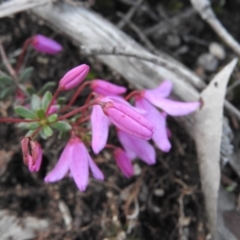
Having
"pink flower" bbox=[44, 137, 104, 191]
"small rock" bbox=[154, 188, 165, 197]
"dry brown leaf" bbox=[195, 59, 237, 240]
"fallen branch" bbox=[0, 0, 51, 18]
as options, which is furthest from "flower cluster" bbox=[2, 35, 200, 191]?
"fallen branch" bbox=[0, 0, 51, 18]

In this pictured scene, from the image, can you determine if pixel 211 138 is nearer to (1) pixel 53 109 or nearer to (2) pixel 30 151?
(1) pixel 53 109

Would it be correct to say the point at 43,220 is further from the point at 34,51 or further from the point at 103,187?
the point at 34,51

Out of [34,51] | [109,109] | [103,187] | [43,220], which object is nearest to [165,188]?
[103,187]

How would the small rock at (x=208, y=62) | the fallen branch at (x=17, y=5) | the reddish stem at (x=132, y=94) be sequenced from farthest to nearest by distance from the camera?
1. the small rock at (x=208, y=62)
2. the fallen branch at (x=17, y=5)
3. the reddish stem at (x=132, y=94)

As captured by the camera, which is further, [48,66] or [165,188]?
[48,66]

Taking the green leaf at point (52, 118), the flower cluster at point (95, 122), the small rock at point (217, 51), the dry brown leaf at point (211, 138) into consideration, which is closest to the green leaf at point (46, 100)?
the flower cluster at point (95, 122)

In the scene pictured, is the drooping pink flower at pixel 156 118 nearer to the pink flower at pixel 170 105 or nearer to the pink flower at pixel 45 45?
the pink flower at pixel 170 105
